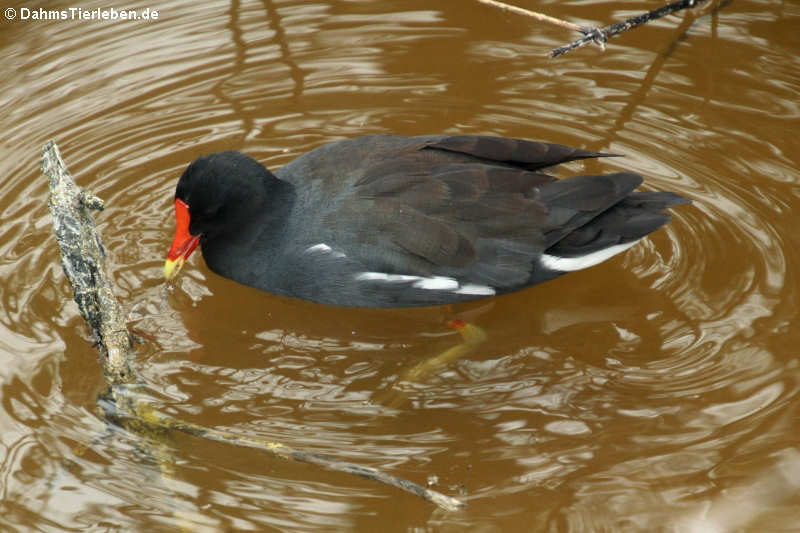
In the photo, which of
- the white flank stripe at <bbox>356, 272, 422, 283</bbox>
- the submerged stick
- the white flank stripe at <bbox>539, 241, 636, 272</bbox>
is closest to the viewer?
the submerged stick

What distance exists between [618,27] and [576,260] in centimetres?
180

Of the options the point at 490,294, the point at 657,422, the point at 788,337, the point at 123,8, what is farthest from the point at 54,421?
the point at 123,8

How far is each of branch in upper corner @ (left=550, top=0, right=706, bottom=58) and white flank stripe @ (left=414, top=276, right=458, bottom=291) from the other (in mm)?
1512

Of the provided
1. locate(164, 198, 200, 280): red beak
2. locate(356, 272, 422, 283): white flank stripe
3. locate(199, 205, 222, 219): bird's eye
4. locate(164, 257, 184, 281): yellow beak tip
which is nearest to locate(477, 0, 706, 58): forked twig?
locate(356, 272, 422, 283): white flank stripe

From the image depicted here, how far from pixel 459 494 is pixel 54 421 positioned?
1531 mm

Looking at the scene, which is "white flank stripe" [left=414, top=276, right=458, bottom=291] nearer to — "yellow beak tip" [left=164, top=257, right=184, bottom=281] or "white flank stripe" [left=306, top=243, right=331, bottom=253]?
"white flank stripe" [left=306, top=243, right=331, bottom=253]

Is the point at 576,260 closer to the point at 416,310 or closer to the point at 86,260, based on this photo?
the point at 416,310

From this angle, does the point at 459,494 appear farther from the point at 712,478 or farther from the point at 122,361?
the point at 122,361

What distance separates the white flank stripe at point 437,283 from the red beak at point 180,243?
40.4 inches

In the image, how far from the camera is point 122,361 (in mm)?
3551

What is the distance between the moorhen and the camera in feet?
12.8

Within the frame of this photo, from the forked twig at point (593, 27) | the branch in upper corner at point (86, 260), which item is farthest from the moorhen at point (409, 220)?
the forked twig at point (593, 27)

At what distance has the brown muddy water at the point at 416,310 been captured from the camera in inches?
129

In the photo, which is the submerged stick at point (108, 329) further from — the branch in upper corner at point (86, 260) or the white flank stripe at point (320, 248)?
the white flank stripe at point (320, 248)
